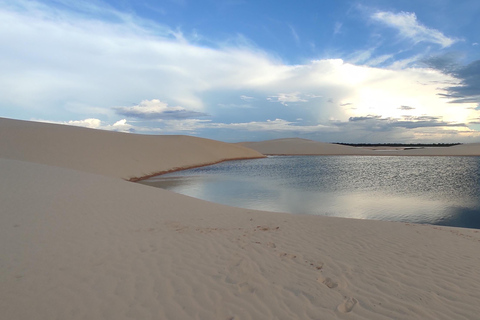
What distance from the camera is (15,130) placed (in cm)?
2362

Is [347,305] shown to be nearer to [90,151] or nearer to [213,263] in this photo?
[213,263]

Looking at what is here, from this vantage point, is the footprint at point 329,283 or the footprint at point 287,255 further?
the footprint at point 287,255

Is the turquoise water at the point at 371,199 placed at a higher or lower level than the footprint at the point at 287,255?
lower

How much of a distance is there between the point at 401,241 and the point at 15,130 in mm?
29468

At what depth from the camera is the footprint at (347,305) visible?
2.97 metres

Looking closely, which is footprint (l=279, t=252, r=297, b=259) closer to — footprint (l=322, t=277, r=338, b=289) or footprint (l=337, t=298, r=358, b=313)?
footprint (l=322, t=277, r=338, b=289)

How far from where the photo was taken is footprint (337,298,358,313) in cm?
297

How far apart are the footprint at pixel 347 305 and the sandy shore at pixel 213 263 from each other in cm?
1

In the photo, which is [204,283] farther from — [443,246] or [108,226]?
[443,246]

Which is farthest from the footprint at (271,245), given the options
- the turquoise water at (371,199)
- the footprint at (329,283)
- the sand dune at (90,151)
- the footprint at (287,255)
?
the sand dune at (90,151)

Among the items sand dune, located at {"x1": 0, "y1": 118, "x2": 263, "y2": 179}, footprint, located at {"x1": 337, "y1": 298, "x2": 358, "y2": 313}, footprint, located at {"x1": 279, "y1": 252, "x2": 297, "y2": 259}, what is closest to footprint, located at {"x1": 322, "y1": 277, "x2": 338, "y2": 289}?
footprint, located at {"x1": 337, "y1": 298, "x2": 358, "y2": 313}

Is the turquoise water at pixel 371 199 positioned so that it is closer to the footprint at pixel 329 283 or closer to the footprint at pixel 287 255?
the footprint at pixel 287 255

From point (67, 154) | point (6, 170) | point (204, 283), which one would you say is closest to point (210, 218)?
point (204, 283)

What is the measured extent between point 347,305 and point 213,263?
195 centimetres
